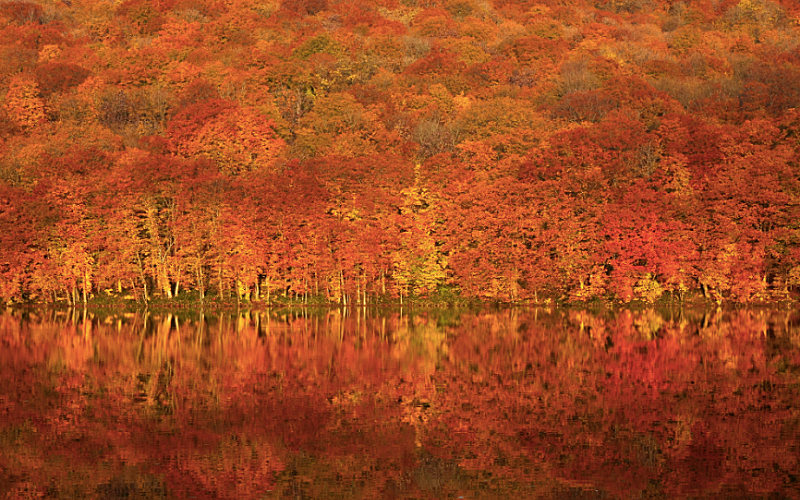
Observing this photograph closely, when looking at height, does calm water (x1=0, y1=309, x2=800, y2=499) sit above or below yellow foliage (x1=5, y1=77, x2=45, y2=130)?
below

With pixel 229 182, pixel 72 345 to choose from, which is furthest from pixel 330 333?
pixel 229 182

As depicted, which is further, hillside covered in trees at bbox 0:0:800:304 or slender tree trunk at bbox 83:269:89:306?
slender tree trunk at bbox 83:269:89:306

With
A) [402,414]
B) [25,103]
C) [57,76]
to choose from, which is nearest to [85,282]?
[25,103]

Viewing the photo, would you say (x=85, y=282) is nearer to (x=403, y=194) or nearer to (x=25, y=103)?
(x=403, y=194)

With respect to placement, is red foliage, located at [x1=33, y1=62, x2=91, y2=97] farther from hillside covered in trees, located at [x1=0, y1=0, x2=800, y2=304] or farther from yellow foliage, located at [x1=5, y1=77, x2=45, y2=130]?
yellow foliage, located at [x1=5, y1=77, x2=45, y2=130]

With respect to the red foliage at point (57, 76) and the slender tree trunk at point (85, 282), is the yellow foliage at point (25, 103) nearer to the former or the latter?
the red foliage at point (57, 76)

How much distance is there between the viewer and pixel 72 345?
44875mm

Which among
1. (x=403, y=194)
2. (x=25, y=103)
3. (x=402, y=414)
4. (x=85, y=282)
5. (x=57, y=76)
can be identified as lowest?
(x=402, y=414)

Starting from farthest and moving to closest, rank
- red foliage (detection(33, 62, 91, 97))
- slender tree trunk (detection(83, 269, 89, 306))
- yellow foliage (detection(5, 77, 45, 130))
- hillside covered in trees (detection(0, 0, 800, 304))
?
1. red foliage (detection(33, 62, 91, 97))
2. yellow foliage (detection(5, 77, 45, 130))
3. slender tree trunk (detection(83, 269, 89, 306))
4. hillside covered in trees (detection(0, 0, 800, 304))

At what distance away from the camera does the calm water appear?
21453 mm

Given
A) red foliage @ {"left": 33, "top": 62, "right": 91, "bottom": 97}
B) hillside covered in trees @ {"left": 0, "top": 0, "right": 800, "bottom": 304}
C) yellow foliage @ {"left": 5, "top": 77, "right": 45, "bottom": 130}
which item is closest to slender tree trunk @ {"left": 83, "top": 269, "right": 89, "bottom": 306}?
hillside covered in trees @ {"left": 0, "top": 0, "right": 800, "bottom": 304}

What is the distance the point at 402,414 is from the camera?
28.4 meters

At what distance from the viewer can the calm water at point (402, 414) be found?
2145 centimetres

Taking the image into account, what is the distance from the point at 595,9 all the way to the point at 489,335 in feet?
453
